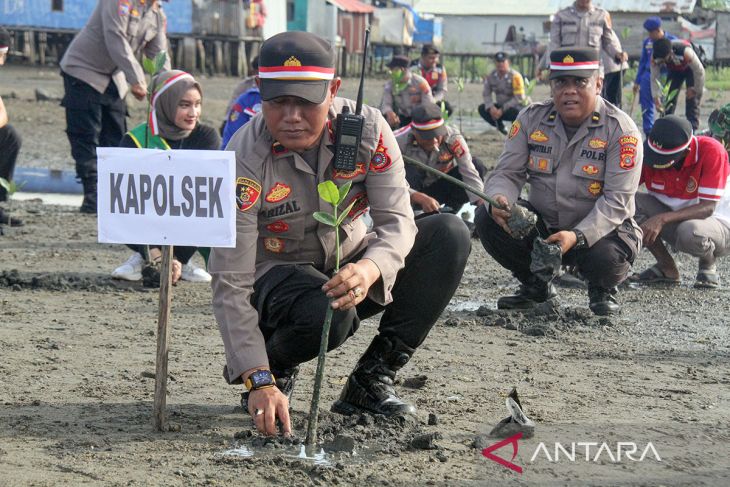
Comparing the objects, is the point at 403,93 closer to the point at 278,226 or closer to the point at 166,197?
the point at 278,226

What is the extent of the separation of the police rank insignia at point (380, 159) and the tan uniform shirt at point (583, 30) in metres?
9.68

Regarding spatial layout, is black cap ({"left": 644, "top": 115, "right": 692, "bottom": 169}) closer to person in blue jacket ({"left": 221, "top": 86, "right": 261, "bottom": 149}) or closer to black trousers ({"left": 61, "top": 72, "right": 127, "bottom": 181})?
person in blue jacket ({"left": 221, "top": 86, "right": 261, "bottom": 149})

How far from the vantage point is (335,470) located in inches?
131

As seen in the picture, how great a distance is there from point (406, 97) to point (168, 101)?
26.5 feet

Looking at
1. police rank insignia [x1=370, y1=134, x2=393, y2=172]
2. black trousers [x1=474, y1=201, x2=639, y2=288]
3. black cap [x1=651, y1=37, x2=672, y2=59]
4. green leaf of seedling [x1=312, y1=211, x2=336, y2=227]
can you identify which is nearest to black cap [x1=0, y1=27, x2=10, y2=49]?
black trousers [x1=474, y1=201, x2=639, y2=288]

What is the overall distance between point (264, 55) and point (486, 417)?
1.51 meters

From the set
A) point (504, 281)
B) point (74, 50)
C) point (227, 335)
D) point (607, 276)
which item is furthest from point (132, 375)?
point (74, 50)

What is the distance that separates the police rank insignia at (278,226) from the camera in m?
3.76

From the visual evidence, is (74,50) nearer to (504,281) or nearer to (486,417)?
(504,281)

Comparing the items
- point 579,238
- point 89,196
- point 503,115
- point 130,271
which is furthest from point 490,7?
point 579,238

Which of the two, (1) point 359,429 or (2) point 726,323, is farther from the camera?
(2) point 726,323

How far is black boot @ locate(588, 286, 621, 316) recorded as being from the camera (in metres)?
5.98

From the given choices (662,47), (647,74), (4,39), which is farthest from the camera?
(647,74)

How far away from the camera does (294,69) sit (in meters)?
3.43
